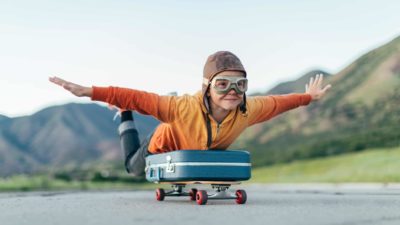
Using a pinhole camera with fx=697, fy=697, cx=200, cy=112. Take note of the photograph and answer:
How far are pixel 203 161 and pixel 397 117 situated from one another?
17622mm

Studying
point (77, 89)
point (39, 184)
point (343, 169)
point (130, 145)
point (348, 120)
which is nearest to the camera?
point (77, 89)

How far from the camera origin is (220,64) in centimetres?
663

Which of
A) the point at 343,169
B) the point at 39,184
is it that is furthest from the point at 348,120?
the point at 39,184

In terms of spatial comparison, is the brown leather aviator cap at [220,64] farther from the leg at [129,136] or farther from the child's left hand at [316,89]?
the leg at [129,136]

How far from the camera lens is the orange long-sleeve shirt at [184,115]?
6.58 meters

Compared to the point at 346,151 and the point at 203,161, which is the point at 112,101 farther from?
the point at 346,151

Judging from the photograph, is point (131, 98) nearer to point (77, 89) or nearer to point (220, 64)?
point (77, 89)

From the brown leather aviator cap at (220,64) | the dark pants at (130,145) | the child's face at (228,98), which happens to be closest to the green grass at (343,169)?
the dark pants at (130,145)

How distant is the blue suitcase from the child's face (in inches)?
17.5

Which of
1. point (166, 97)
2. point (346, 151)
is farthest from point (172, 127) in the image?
point (346, 151)

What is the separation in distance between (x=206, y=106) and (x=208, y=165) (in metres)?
0.59

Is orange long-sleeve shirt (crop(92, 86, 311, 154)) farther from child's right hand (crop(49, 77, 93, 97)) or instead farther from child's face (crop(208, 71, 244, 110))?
child's face (crop(208, 71, 244, 110))

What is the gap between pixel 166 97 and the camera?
6.82m

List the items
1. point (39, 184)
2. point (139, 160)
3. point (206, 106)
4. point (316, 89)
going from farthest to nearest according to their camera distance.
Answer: point (39, 184) < point (139, 160) < point (316, 89) < point (206, 106)
